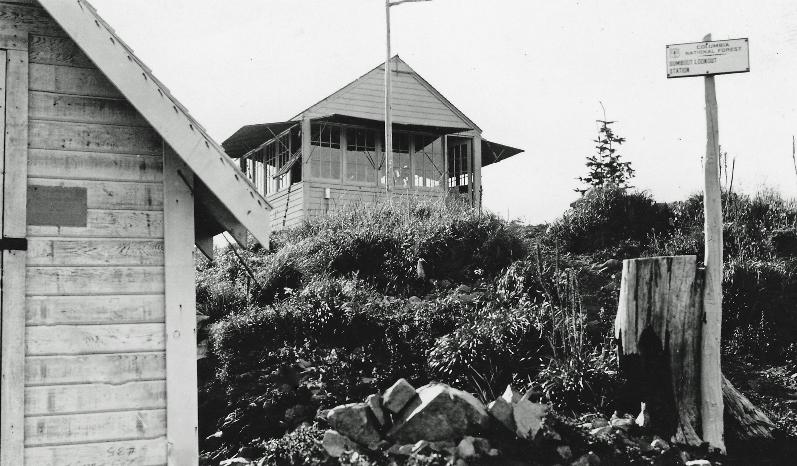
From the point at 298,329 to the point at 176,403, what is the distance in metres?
5.58

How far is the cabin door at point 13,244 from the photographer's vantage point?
475cm

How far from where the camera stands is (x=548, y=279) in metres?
10.6

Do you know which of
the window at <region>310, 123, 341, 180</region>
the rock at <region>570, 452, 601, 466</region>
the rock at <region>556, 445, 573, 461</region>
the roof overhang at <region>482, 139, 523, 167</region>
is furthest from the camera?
the roof overhang at <region>482, 139, 523, 167</region>

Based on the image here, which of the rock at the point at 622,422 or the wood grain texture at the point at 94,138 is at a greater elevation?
the wood grain texture at the point at 94,138

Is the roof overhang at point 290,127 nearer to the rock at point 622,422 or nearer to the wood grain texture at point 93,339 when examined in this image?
the rock at point 622,422

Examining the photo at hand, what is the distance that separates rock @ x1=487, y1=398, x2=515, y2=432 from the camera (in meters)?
7.46

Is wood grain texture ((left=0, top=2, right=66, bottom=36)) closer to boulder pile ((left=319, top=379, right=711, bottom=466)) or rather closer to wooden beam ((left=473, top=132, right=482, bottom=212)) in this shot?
boulder pile ((left=319, top=379, right=711, bottom=466))

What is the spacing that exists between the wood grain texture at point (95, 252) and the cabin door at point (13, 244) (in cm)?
10

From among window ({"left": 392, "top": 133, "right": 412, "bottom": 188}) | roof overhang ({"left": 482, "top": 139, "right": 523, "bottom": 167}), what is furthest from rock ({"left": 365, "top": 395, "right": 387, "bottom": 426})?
roof overhang ({"left": 482, "top": 139, "right": 523, "bottom": 167})

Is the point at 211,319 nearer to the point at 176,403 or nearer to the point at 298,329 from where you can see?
the point at 298,329

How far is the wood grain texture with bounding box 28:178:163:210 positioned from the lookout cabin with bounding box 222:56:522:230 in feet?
44.1

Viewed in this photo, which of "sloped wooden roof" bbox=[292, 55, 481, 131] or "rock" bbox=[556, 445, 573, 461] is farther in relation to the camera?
"sloped wooden roof" bbox=[292, 55, 481, 131]

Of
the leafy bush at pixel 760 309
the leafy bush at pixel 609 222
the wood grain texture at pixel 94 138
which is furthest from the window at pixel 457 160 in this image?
the wood grain texture at pixel 94 138

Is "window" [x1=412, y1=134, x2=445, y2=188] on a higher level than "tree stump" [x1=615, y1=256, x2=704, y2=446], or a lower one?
higher
